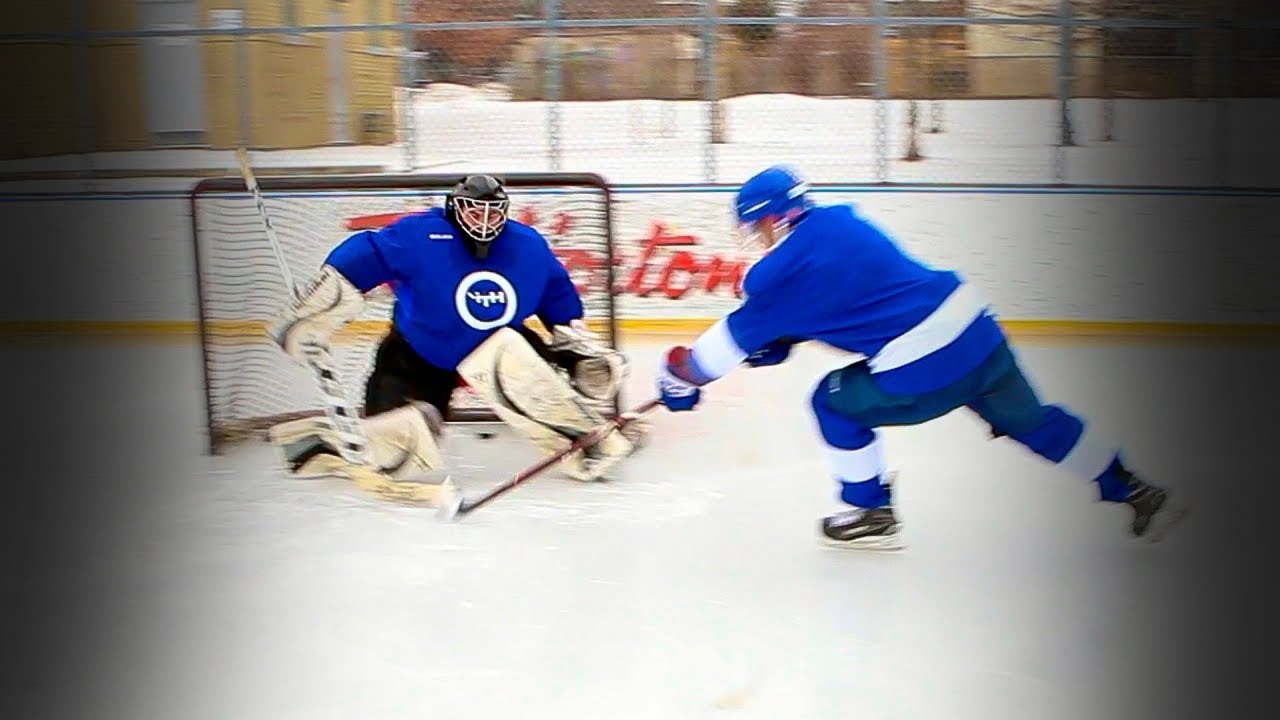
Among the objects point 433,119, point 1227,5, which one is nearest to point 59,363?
point 433,119

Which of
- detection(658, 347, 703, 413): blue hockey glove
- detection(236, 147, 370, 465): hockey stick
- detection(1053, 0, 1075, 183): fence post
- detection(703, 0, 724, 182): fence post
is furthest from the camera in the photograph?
detection(703, 0, 724, 182): fence post

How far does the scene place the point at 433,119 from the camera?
5840 millimetres

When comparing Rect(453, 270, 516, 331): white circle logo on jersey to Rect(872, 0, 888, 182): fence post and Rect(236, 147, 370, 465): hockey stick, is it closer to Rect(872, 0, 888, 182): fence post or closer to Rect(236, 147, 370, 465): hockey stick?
Rect(236, 147, 370, 465): hockey stick

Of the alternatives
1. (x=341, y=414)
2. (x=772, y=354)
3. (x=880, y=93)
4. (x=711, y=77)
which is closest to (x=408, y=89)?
(x=711, y=77)

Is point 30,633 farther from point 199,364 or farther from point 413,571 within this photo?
point 199,364

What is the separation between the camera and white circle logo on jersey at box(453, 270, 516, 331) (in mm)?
3477

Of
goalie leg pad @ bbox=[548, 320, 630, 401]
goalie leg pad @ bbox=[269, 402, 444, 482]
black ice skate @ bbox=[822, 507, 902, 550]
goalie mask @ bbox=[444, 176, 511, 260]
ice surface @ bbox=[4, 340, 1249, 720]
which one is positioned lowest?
ice surface @ bbox=[4, 340, 1249, 720]

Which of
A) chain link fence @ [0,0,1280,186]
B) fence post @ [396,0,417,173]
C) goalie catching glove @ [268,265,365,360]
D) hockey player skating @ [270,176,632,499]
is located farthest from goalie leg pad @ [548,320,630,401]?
fence post @ [396,0,417,173]

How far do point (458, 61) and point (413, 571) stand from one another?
3.42 metres

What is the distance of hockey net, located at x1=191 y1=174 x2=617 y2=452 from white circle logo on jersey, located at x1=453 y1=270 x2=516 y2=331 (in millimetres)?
555

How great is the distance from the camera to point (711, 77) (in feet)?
18.4

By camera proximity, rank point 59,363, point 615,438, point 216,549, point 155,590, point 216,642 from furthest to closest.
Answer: point 59,363 < point 615,438 < point 216,549 < point 155,590 < point 216,642

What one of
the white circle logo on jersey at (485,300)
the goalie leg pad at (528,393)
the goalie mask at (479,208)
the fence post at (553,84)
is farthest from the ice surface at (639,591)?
the fence post at (553,84)

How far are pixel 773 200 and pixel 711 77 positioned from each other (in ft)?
9.71
